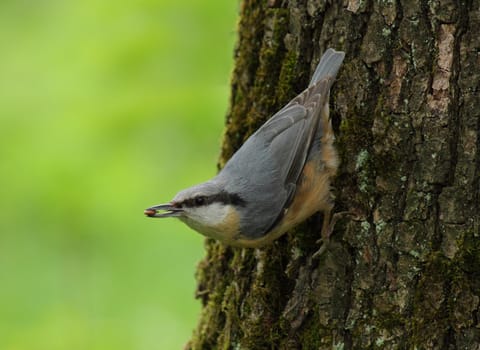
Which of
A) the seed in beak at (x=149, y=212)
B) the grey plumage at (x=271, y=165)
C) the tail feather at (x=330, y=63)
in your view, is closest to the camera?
the tail feather at (x=330, y=63)

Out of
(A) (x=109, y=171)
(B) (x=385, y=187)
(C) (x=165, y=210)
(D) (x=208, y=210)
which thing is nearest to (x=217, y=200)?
(D) (x=208, y=210)

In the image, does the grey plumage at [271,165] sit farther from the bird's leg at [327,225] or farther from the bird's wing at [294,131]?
Answer: the bird's leg at [327,225]

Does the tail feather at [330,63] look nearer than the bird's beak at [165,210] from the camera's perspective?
Yes

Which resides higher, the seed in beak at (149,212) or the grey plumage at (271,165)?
the grey plumage at (271,165)

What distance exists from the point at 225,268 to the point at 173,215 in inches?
21.3

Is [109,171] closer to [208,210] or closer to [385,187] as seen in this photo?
[208,210]

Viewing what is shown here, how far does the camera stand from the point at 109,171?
15.4 ft

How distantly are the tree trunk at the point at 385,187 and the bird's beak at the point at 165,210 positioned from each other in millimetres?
455

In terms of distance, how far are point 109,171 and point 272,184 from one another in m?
1.33

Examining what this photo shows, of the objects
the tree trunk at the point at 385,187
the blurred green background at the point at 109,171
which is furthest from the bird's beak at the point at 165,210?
the blurred green background at the point at 109,171

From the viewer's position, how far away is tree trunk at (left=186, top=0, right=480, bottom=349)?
3.02m

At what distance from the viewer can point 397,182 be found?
3.18 metres

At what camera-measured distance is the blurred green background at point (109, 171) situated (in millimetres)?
4660

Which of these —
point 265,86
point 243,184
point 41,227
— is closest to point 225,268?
point 243,184
